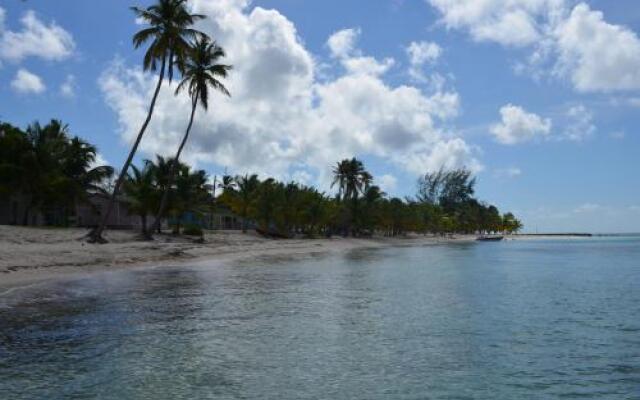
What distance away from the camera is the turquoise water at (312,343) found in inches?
303

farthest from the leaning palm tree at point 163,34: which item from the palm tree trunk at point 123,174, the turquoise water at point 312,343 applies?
the turquoise water at point 312,343

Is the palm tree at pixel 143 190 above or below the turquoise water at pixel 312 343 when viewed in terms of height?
above

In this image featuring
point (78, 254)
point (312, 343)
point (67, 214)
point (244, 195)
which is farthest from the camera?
point (244, 195)

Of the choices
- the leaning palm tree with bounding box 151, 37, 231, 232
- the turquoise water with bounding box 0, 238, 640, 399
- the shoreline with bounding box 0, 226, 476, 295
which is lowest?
the turquoise water with bounding box 0, 238, 640, 399

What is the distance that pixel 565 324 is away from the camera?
13.2m

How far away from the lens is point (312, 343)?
35.0 feet

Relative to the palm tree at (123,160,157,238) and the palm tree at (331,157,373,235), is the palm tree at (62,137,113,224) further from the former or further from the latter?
the palm tree at (331,157,373,235)

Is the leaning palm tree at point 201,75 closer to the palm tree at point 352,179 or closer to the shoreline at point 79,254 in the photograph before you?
the shoreline at point 79,254

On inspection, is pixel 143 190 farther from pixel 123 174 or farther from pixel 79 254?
pixel 79 254

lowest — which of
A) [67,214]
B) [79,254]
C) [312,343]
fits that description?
[312,343]

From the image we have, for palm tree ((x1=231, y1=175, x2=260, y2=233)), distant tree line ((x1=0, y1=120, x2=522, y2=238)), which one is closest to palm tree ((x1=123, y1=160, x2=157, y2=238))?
distant tree line ((x1=0, y1=120, x2=522, y2=238))

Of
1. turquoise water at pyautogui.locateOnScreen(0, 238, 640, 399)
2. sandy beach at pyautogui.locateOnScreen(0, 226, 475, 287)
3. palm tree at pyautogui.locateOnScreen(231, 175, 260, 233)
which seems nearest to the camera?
turquoise water at pyautogui.locateOnScreen(0, 238, 640, 399)

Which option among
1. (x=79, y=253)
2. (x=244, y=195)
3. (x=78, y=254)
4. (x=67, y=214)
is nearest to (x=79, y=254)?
(x=78, y=254)

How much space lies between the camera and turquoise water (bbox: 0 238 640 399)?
7.70m
